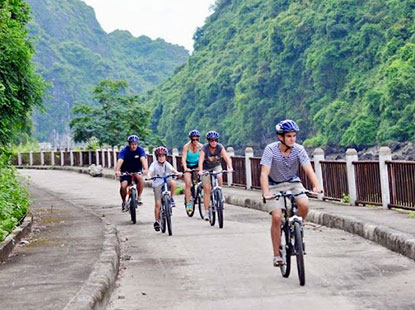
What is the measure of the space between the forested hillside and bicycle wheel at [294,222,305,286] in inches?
2418

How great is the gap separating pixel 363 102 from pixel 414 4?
11.8m

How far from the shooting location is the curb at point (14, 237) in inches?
421

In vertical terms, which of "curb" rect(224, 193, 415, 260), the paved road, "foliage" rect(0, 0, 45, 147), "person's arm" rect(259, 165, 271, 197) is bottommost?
the paved road

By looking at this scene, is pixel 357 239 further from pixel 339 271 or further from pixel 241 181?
pixel 241 181

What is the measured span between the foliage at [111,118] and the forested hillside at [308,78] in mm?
27209

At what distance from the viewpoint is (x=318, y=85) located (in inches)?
3568

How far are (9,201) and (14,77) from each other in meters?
4.78

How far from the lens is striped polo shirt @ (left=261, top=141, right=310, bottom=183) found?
9227 millimetres

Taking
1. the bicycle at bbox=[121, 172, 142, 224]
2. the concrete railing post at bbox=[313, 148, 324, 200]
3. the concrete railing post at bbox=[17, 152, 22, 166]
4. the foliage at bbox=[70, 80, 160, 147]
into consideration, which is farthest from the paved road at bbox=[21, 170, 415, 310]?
the concrete railing post at bbox=[17, 152, 22, 166]

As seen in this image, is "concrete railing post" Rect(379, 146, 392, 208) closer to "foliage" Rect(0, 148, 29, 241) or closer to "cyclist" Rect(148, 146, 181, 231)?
"cyclist" Rect(148, 146, 181, 231)

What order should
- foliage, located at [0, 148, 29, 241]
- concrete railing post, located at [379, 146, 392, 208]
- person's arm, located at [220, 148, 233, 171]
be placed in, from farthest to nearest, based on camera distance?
concrete railing post, located at [379, 146, 392, 208]
person's arm, located at [220, 148, 233, 171]
foliage, located at [0, 148, 29, 241]

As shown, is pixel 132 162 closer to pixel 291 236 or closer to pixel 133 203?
pixel 133 203

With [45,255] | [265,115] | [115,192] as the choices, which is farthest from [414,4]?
[45,255]

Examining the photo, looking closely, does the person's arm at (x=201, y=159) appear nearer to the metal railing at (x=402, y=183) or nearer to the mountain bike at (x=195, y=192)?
the mountain bike at (x=195, y=192)
